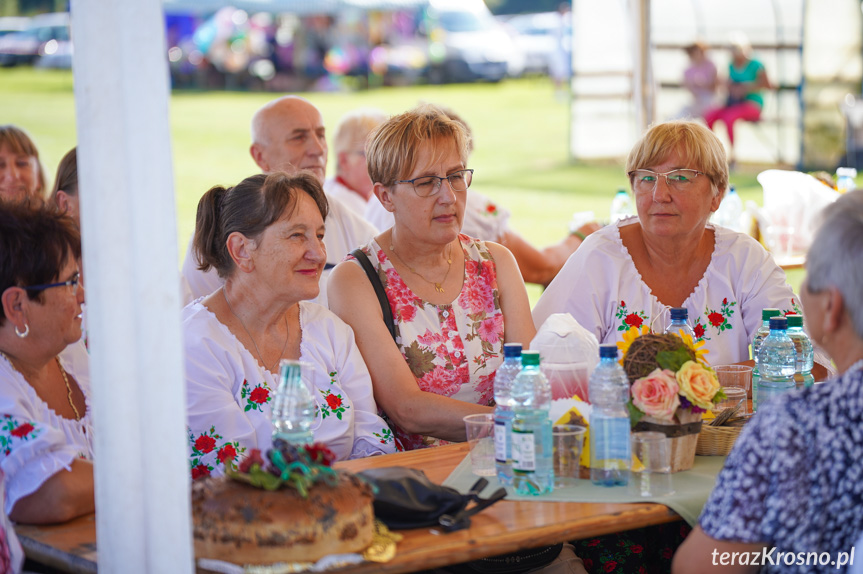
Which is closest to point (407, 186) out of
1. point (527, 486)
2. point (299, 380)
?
point (299, 380)

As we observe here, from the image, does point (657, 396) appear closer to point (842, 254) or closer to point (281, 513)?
point (842, 254)

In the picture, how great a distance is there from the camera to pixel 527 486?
2.20 meters

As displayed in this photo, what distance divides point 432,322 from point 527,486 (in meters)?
1.07

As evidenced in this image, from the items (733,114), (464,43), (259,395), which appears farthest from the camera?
(464,43)

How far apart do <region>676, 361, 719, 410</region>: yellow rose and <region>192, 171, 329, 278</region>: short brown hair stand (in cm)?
129

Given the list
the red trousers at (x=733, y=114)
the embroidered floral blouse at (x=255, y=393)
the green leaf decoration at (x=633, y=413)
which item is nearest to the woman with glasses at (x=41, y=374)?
the embroidered floral blouse at (x=255, y=393)

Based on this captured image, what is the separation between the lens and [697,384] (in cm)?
229

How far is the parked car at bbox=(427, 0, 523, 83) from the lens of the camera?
80.5 ft

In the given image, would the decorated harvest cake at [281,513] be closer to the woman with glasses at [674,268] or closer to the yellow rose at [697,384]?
the yellow rose at [697,384]

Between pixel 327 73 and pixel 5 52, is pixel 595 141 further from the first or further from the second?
pixel 5 52

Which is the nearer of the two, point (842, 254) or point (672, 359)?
point (842, 254)

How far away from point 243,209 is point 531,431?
1.25 metres

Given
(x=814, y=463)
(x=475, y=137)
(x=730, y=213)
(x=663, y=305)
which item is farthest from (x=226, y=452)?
(x=475, y=137)

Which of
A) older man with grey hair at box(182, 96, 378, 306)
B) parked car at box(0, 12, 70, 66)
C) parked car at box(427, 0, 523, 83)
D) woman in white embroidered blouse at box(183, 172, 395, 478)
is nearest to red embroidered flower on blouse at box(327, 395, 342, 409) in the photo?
woman in white embroidered blouse at box(183, 172, 395, 478)
